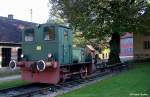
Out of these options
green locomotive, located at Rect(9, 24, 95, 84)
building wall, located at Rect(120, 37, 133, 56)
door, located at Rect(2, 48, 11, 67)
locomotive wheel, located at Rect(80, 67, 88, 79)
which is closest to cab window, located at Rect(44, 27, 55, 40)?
green locomotive, located at Rect(9, 24, 95, 84)

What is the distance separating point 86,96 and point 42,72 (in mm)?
5132

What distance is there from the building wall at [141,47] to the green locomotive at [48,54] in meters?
31.3

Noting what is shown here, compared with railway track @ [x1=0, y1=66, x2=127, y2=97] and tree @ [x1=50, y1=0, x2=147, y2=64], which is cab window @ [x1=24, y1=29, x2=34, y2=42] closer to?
railway track @ [x1=0, y1=66, x2=127, y2=97]

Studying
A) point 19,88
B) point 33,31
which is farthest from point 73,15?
point 19,88

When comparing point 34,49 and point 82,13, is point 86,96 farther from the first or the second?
point 82,13

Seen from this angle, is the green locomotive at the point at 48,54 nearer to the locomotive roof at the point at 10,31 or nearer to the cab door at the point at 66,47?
the cab door at the point at 66,47

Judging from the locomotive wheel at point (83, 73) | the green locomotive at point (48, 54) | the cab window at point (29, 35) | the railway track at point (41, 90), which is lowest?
the railway track at point (41, 90)

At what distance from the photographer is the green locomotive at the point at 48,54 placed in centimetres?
1938

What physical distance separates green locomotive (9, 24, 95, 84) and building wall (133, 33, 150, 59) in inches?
1231

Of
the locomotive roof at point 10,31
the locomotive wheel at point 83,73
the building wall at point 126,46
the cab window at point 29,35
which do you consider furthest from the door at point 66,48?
the building wall at point 126,46

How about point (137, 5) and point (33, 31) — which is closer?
point (33, 31)

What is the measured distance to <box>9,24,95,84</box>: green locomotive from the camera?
1938 centimetres

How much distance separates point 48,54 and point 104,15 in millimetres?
17344

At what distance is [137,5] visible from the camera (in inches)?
1401
